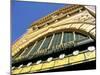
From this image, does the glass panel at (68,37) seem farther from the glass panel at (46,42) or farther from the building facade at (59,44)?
the glass panel at (46,42)

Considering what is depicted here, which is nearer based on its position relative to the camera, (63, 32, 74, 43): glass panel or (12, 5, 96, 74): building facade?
(12, 5, 96, 74): building facade

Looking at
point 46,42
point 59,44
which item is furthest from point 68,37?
point 46,42

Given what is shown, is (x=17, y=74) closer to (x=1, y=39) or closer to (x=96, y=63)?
(x=1, y=39)

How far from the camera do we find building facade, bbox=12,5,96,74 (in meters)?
2.37

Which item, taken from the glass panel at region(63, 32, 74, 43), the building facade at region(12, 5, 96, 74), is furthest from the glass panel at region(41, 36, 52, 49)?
the glass panel at region(63, 32, 74, 43)

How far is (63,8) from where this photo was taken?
2508 millimetres

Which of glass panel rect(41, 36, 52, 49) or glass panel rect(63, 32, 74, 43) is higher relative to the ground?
glass panel rect(63, 32, 74, 43)

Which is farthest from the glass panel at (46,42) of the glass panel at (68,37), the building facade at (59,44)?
the glass panel at (68,37)

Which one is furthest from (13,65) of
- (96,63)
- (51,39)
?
(96,63)

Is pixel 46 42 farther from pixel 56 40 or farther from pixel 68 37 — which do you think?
pixel 68 37

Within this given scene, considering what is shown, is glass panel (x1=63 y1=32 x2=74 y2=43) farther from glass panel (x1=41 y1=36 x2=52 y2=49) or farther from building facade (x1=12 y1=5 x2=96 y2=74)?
glass panel (x1=41 y1=36 x2=52 y2=49)

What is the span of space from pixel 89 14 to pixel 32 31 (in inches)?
24.0

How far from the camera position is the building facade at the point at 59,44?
237 centimetres

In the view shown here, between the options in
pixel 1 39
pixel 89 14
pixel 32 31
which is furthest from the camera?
pixel 89 14
